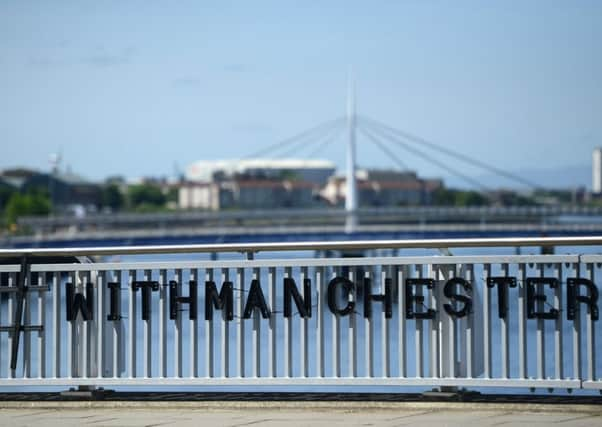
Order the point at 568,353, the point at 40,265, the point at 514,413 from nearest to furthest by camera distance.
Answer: the point at 514,413, the point at 40,265, the point at 568,353

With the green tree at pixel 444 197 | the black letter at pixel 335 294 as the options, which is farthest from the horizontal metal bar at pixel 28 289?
the green tree at pixel 444 197

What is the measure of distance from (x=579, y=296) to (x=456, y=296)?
22.3 inches

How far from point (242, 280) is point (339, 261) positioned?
477mm

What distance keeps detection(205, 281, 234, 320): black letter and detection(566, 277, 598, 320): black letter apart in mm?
1603

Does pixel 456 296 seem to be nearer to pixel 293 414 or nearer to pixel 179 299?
pixel 293 414

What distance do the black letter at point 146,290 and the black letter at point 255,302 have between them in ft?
1.53

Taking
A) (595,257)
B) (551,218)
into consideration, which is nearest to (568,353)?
(595,257)

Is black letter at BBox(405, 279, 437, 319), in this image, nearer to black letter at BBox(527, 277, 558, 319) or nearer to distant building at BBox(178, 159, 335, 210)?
black letter at BBox(527, 277, 558, 319)

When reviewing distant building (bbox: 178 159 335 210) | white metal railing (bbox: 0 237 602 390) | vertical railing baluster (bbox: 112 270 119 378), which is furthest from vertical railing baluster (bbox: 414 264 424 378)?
distant building (bbox: 178 159 335 210)

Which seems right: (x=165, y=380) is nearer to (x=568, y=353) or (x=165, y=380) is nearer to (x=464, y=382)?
(x=464, y=382)

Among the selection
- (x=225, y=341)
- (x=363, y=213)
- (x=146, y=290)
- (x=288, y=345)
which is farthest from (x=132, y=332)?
(x=363, y=213)

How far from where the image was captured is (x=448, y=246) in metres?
5.61

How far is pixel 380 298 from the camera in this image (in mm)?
5754

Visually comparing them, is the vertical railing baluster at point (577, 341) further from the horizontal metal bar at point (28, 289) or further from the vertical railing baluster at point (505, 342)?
the horizontal metal bar at point (28, 289)
